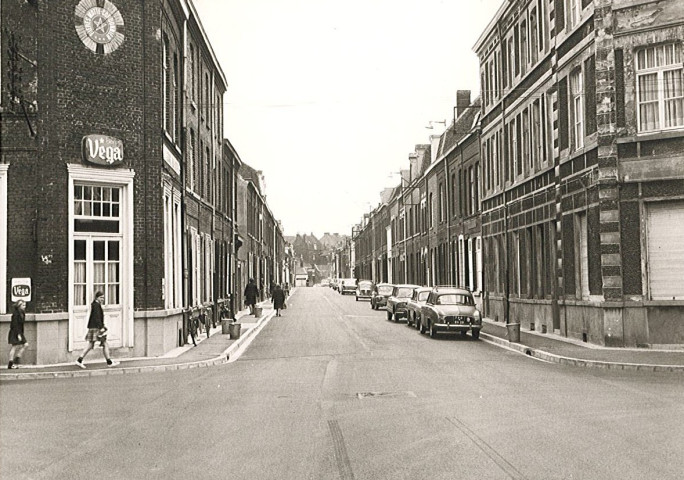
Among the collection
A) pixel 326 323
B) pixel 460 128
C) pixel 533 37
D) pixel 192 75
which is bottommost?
pixel 326 323

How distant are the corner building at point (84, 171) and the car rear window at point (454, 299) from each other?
9252mm

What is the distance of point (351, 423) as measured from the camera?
9891 mm

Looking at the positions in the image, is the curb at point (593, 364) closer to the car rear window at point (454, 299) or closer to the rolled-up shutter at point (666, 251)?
the rolled-up shutter at point (666, 251)

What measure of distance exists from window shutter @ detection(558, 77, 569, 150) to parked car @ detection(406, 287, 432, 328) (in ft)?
27.3

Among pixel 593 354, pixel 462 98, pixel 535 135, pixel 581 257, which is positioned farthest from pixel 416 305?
pixel 462 98

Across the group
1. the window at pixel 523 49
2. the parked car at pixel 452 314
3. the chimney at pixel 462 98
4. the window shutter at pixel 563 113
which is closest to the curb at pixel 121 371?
the parked car at pixel 452 314

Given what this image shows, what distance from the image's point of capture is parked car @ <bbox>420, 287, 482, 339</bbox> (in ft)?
80.5

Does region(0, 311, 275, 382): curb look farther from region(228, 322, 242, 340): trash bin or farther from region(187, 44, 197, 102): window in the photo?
region(187, 44, 197, 102): window

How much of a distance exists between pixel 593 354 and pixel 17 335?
1316 cm

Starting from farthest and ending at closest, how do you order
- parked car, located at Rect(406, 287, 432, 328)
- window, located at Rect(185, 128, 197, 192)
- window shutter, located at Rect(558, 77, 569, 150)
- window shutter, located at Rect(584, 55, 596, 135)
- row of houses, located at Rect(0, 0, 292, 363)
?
parked car, located at Rect(406, 287, 432, 328) < window, located at Rect(185, 128, 197, 192) < window shutter, located at Rect(558, 77, 569, 150) < window shutter, located at Rect(584, 55, 596, 135) < row of houses, located at Rect(0, 0, 292, 363)

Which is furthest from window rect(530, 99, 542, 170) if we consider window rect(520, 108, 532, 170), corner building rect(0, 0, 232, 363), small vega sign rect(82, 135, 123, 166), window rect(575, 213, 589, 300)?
small vega sign rect(82, 135, 123, 166)

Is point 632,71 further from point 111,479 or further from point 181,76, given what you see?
point 111,479

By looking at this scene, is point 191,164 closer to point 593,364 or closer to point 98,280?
point 98,280

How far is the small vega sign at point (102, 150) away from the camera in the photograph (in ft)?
59.8
